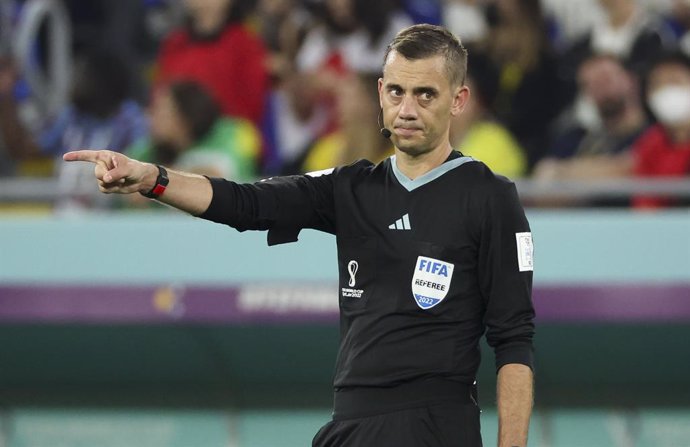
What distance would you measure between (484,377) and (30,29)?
384 cm

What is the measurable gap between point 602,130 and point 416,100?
161 inches

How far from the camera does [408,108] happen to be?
3930mm

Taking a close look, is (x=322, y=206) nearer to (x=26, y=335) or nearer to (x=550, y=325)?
(x=550, y=325)

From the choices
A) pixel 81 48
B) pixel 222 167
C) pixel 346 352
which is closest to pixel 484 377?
pixel 222 167

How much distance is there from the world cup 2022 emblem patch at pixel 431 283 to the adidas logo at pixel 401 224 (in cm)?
14

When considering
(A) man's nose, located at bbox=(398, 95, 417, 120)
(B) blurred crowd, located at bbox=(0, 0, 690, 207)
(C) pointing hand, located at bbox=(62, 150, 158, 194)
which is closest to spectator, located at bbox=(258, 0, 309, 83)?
(B) blurred crowd, located at bbox=(0, 0, 690, 207)

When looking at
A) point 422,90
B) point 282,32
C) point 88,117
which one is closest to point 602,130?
point 282,32

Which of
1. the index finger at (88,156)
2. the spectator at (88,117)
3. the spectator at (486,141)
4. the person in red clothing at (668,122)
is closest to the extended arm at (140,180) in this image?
the index finger at (88,156)

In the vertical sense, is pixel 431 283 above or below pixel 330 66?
below

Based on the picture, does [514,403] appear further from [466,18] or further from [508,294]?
[466,18]

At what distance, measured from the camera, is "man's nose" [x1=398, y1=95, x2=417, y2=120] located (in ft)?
12.9

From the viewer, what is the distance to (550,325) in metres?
7.68

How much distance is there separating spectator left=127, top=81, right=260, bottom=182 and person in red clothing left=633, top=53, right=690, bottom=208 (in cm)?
228

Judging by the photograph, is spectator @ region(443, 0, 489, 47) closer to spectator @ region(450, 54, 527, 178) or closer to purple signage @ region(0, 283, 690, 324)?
spectator @ region(450, 54, 527, 178)
